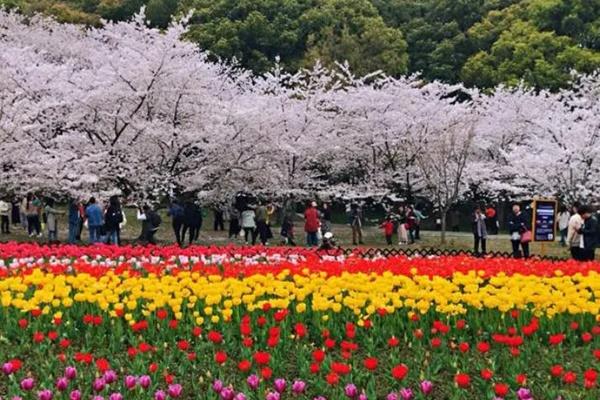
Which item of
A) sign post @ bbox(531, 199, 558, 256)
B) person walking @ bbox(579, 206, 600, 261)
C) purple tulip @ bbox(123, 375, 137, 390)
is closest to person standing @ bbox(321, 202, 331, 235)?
sign post @ bbox(531, 199, 558, 256)

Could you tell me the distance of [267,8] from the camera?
47938mm

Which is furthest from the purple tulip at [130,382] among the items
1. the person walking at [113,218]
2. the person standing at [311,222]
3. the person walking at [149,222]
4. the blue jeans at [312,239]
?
the blue jeans at [312,239]

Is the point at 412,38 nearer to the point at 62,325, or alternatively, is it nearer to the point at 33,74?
the point at 33,74

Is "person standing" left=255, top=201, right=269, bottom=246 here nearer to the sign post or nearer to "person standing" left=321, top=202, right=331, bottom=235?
"person standing" left=321, top=202, right=331, bottom=235

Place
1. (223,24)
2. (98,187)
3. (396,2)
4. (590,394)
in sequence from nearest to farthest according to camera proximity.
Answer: (590,394)
(98,187)
(223,24)
(396,2)

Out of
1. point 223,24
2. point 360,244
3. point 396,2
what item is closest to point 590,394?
point 360,244

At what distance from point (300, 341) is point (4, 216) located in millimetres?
18711

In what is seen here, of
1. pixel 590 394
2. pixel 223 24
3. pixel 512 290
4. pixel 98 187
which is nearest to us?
pixel 590 394

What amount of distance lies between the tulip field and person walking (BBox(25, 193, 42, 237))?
47.2ft

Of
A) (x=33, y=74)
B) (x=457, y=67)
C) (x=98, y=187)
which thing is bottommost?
(x=98, y=187)

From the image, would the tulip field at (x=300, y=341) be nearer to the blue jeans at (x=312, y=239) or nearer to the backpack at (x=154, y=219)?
the backpack at (x=154, y=219)

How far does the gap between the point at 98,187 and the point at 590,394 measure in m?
18.2

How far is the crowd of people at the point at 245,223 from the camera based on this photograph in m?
14.6

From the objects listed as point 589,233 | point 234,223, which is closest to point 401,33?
point 234,223
